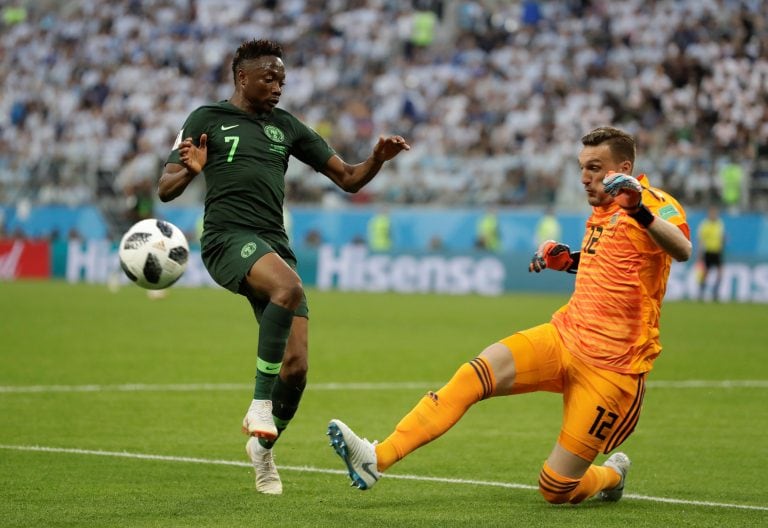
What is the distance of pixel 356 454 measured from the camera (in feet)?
20.1

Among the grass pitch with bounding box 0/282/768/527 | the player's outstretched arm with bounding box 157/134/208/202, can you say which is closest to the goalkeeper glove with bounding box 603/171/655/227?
the grass pitch with bounding box 0/282/768/527

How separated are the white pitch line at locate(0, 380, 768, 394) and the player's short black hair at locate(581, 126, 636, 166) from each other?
6.00 meters

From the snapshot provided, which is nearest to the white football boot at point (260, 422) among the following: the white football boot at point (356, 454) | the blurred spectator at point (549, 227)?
the white football boot at point (356, 454)

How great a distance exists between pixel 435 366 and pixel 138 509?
8.07 metres

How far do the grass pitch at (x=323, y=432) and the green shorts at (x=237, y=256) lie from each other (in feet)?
3.69

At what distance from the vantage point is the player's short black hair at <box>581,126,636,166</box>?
6645 millimetres

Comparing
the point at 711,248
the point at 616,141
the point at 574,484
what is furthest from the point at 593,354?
the point at 711,248

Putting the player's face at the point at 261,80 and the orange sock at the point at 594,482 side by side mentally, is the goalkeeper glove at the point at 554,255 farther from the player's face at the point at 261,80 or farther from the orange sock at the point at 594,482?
the player's face at the point at 261,80

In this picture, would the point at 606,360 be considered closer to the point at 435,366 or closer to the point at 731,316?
the point at 435,366

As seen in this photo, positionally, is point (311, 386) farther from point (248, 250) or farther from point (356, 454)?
point (356, 454)

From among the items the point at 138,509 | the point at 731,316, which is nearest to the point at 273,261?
the point at 138,509

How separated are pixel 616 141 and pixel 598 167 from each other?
17cm

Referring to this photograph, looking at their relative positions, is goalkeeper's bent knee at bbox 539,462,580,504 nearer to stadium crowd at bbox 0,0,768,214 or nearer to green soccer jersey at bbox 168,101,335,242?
green soccer jersey at bbox 168,101,335,242

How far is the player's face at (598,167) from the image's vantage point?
6.64 meters
